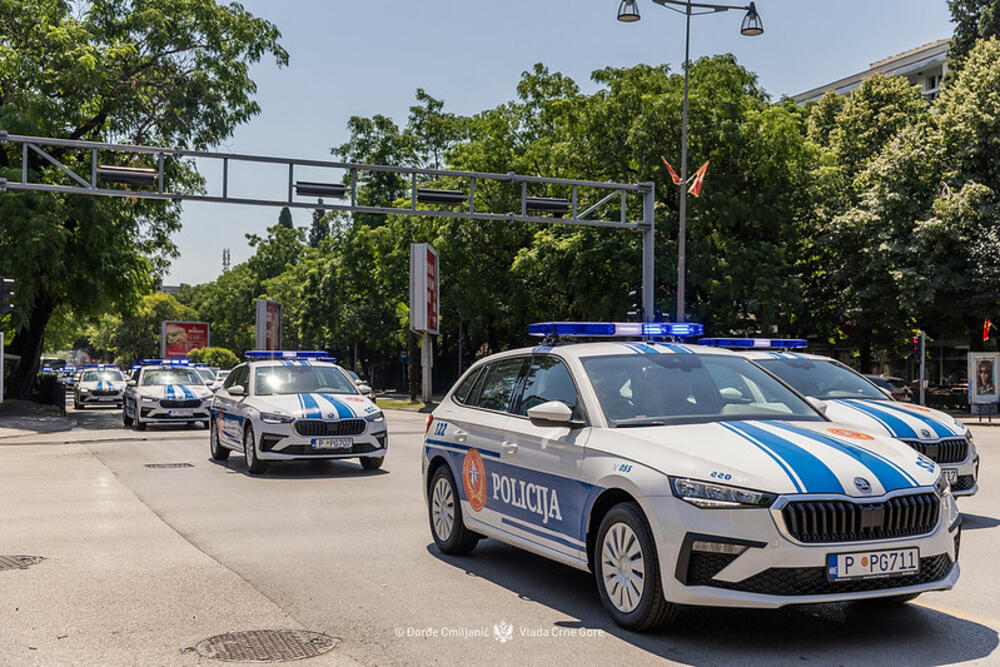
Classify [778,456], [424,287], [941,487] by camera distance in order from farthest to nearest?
[424,287], [941,487], [778,456]

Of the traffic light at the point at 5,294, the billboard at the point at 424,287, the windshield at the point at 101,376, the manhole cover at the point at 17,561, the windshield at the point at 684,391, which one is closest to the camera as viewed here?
the windshield at the point at 684,391

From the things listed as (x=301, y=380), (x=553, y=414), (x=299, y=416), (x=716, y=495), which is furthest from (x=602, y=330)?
(x=301, y=380)

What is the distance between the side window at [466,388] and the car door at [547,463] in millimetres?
894

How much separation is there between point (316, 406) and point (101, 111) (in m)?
22.3

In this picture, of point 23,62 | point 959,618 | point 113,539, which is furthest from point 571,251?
point 959,618

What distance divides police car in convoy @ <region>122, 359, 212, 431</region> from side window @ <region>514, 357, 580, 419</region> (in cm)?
1968

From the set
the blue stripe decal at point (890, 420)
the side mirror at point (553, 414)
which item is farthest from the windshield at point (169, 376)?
the side mirror at point (553, 414)

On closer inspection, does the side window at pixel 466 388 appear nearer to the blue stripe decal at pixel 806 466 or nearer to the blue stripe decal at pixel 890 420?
the blue stripe decal at pixel 806 466

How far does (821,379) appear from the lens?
11469 mm

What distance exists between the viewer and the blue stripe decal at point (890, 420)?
9945mm

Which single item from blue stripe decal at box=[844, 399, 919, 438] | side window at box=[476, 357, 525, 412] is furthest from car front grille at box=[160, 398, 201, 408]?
side window at box=[476, 357, 525, 412]

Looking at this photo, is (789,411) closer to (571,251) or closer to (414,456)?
(414,456)

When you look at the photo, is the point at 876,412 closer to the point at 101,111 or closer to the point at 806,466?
the point at 806,466

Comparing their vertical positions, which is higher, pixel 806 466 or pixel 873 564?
pixel 806 466
